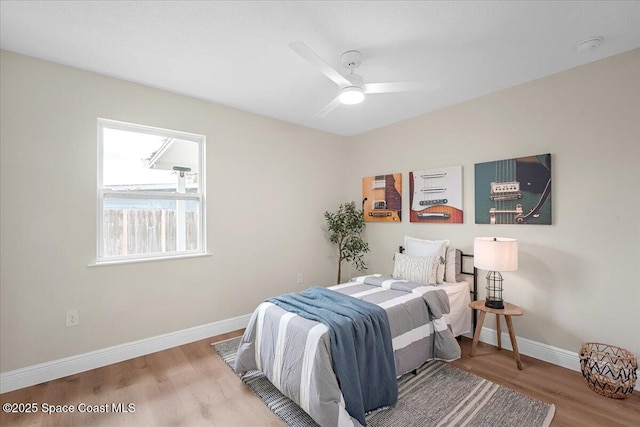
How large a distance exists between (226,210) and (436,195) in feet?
8.24

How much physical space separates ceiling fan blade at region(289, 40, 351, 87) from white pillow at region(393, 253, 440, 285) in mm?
1947

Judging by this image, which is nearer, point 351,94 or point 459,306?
point 351,94

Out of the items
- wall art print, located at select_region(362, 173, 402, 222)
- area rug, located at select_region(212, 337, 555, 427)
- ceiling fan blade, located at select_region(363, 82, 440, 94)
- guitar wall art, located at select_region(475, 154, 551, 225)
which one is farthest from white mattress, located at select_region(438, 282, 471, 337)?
ceiling fan blade, located at select_region(363, 82, 440, 94)

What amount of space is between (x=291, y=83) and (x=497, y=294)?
295cm

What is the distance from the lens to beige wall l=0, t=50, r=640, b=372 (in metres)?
2.27

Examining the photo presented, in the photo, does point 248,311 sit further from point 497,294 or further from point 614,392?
point 614,392

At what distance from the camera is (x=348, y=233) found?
4.30 metres

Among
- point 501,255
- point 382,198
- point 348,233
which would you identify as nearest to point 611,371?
point 501,255

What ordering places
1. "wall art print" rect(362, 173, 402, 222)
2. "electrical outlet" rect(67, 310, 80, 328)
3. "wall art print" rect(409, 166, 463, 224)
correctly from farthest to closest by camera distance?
"wall art print" rect(362, 173, 402, 222), "wall art print" rect(409, 166, 463, 224), "electrical outlet" rect(67, 310, 80, 328)

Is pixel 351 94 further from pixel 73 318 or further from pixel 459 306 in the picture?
pixel 73 318

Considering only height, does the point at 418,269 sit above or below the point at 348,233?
below

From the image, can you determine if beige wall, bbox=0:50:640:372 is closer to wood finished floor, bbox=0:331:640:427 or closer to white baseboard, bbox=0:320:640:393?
white baseboard, bbox=0:320:640:393

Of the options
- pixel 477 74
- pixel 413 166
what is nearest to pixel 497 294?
pixel 413 166

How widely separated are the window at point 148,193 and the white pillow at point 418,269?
223 cm
